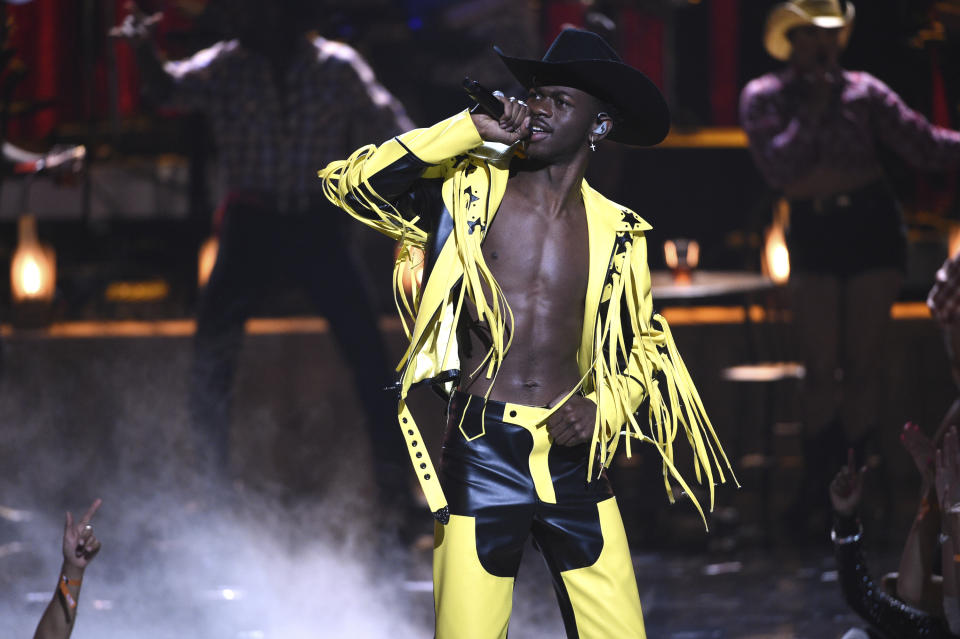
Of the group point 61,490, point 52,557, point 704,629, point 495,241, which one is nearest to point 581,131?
point 495,241

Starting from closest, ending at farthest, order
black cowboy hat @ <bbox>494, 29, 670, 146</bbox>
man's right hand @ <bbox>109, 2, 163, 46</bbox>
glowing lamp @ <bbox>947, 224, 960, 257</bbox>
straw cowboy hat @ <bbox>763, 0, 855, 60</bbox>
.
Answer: black cowboy hat @ <bbox>494, 29, 670, 146</bbox>, man's right hand @ <bbox>109, 2, 163, 46</bbox>, straw cowboy hat @ <bbox>763, 0, 855, 60</bbox>, glowing lamp @ <bbox>947, 224, 960, 257</bbox>

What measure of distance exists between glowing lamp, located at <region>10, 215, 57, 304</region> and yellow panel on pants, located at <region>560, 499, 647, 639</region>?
455 cm

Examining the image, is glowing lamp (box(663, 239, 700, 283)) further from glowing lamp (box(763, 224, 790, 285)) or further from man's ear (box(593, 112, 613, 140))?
man's ear (box(593, 112, 613, 140))

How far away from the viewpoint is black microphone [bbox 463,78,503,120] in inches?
97.3

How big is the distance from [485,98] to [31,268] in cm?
458

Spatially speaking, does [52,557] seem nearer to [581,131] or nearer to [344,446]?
[344,446]

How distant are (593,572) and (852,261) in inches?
142

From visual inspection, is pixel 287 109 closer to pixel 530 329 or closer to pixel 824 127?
pixel 824 127

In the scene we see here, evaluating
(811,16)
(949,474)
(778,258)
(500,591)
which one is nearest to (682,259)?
(778,258)

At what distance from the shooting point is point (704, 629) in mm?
4191

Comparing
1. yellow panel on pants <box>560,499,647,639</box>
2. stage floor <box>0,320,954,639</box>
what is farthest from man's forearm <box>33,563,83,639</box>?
stage floor <box>0,320,954,639</box>

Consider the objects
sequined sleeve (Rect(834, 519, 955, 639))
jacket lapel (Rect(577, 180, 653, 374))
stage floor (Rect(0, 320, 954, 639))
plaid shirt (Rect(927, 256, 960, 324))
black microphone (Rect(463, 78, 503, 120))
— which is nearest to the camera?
black microphone (Rect(463, 78, 503, 120))

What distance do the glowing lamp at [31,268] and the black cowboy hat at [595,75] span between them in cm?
439

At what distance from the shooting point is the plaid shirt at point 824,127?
5605 millimetres
